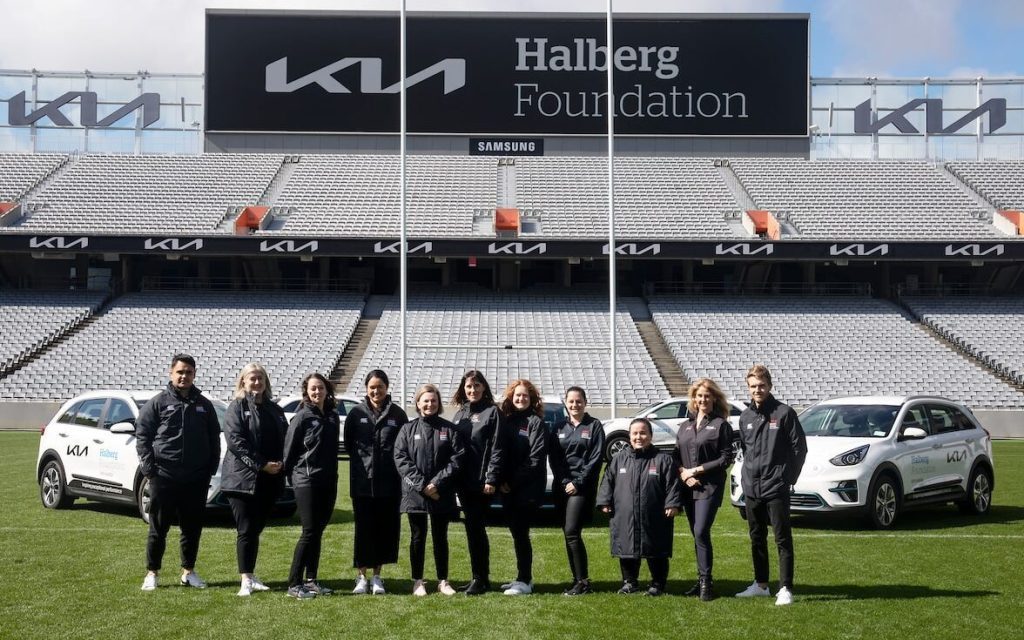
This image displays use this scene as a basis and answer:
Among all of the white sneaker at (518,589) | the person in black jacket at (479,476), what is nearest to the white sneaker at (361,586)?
the person in black jacket at (479,476)

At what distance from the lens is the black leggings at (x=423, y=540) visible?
309 inches

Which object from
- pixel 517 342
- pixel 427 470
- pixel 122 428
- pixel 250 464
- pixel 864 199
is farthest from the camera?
pixel 864 199

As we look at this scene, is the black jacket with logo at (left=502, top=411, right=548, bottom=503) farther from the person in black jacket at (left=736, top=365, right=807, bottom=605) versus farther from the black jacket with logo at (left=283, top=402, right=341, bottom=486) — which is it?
the person in black jacket at (left=736, top=365, right=807, bottom=605)

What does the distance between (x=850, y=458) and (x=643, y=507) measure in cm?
433

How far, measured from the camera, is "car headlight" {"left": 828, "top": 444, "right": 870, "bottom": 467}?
37.0 feet

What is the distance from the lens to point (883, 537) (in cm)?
1081

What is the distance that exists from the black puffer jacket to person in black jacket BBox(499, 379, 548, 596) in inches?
67.3

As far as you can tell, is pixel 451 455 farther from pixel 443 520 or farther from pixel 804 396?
pixel 804 396

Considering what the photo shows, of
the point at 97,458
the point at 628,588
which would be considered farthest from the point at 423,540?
the point at 97,458

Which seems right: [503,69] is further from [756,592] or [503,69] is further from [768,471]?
[756,592]

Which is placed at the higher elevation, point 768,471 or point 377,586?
point 768,471

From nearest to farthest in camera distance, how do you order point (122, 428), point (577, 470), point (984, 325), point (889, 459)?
point (577, 470)
point (122, 428)
point (889, 459)
point (984, 325)

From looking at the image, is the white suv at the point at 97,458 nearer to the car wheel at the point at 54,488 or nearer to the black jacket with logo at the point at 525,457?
the car wheel at the point at 54,488

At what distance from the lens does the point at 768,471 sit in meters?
7.73
